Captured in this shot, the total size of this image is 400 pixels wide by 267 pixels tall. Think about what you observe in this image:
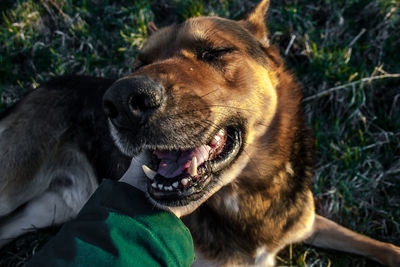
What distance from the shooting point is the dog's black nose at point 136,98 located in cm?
165

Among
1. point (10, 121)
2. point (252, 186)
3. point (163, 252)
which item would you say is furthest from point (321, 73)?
point (10, 121)

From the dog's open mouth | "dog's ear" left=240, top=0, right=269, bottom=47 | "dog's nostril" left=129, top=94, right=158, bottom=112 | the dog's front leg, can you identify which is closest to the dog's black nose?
"dog's nostril" left=129, top=94, right=158, bottom=112

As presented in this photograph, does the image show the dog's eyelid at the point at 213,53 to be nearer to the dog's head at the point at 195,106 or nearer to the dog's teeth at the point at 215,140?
the dog's head at the point at 195,106

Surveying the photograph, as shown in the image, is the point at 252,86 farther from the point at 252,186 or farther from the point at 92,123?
the point at 92,123

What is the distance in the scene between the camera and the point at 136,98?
1.65m

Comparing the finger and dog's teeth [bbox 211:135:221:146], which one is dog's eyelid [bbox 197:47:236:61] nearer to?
dog's teeth [bbox 211:135:221:146]

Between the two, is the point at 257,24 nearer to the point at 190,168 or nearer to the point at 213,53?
the point at 213,53

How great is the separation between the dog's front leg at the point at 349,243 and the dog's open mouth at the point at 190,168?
55.3 inches

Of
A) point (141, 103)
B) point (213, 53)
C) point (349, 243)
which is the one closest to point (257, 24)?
point (213, 53)

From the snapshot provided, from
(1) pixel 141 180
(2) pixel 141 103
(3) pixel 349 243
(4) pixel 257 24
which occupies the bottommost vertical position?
(3) pixel 349 243

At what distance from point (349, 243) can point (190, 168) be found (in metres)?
1.79

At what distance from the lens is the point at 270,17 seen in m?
4.16

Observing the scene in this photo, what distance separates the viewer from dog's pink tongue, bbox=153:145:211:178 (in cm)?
197

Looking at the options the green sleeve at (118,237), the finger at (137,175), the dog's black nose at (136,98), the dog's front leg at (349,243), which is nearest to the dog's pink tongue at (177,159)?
the finger at (137,175)
